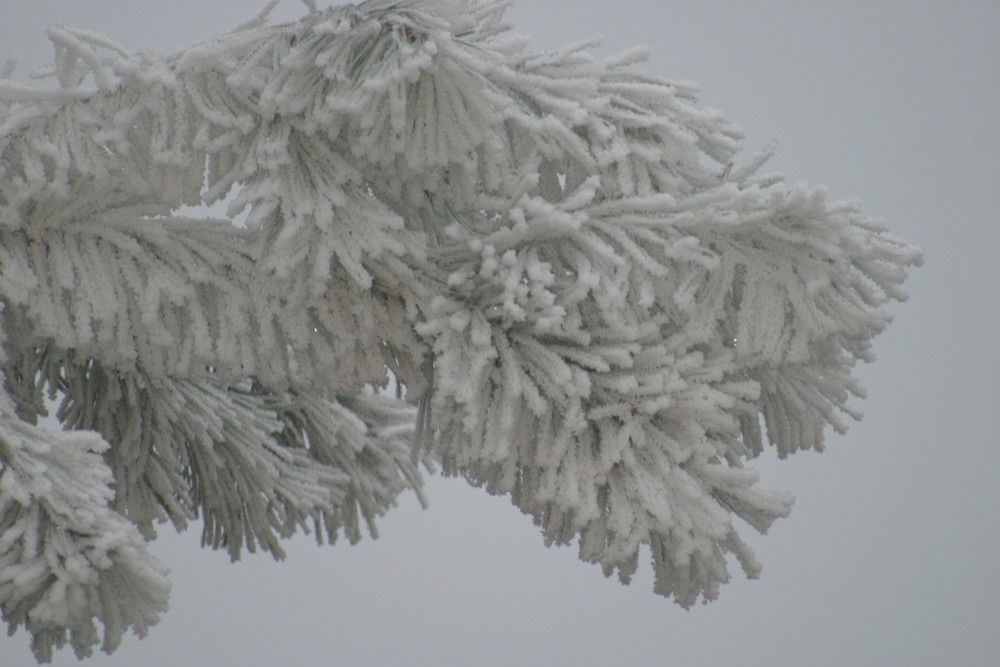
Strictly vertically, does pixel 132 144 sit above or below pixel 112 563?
above

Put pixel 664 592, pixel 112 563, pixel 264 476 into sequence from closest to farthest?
pixel 112 563 < pixel 664 592 < pixel 264 476

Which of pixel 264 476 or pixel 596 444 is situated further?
pixel 264 476

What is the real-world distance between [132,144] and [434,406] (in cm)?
20

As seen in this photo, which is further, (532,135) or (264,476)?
(264,476)

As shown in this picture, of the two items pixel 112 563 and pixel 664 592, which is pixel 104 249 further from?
pixel 664 592

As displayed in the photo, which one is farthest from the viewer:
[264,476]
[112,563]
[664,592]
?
[264,476]

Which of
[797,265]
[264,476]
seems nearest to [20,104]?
[264,476]

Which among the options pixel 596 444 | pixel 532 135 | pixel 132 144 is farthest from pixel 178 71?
pixel 596 444

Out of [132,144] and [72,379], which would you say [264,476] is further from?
[132,144]

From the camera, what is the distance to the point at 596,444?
0.68m

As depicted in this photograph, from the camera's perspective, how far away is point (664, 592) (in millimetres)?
713

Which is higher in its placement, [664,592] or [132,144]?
[132,144]

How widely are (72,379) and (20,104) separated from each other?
185mm

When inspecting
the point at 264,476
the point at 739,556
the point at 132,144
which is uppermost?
the point at 132,144
